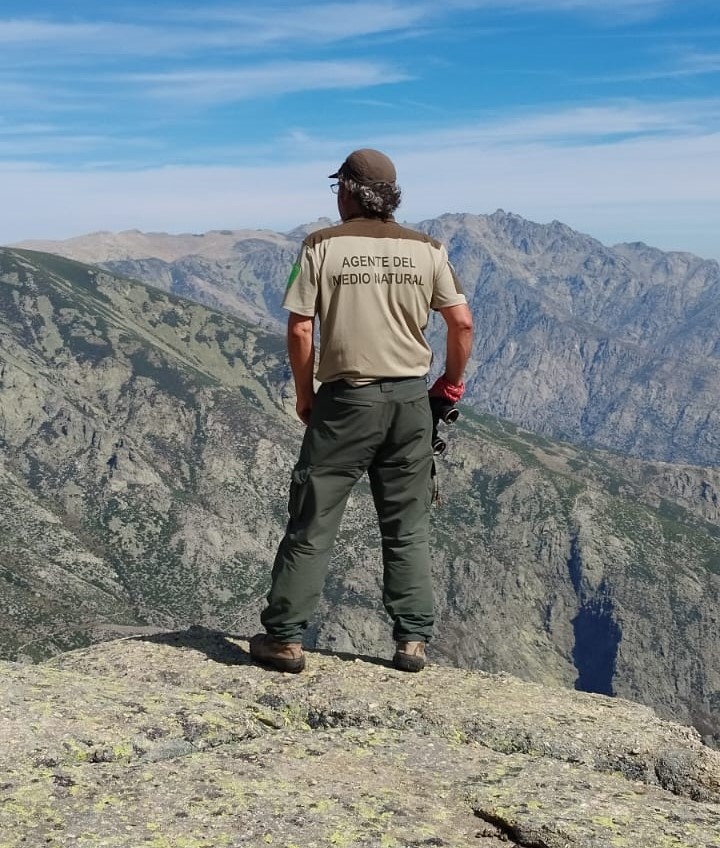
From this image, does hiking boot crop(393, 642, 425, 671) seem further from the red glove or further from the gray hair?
the gray hair

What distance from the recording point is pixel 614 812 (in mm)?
7395

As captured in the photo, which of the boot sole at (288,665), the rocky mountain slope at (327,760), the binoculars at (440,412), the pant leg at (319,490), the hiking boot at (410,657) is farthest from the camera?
the binoculars at (440,412)

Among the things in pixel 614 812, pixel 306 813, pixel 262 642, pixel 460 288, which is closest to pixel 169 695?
pixel 262 642

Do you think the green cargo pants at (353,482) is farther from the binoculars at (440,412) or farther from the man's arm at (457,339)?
the man's arm at (457,339)

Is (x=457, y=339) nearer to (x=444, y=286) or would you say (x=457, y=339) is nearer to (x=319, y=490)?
(x=444, y=286)

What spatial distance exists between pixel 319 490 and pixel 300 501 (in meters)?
0.31

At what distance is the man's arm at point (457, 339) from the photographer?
10719 mm

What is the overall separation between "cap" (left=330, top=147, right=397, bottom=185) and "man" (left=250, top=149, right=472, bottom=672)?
0.04 feet

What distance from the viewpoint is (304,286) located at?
10.0 m

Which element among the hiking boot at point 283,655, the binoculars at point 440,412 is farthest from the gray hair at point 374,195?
the hiking boot at point 283,655

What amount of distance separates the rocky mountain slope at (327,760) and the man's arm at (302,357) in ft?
11.9

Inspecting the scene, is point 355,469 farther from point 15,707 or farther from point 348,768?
point 15,707

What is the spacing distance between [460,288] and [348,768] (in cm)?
601

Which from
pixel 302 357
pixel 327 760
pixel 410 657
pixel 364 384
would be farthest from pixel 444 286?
pixel 327 760
